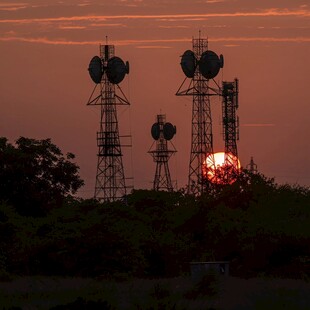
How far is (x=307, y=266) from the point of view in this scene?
6000 cm

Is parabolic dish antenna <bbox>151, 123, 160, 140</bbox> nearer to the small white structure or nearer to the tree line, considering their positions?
the tree line

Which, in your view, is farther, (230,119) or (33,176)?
(230,119)

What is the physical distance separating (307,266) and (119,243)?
941 cm

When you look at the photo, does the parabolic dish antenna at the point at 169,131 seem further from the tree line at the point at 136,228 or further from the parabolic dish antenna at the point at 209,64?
the tree line at the point at 136,228

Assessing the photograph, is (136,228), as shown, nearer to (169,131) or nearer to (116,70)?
(116,70)

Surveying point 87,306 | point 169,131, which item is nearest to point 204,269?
point 87,306

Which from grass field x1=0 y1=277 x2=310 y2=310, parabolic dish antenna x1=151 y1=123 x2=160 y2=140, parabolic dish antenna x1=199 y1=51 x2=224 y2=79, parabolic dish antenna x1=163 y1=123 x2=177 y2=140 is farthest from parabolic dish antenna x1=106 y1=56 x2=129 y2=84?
grass field x1=0 y1=277 x2=310 y2=310

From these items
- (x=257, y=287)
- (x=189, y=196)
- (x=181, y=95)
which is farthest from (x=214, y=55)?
(x=257, y=287)

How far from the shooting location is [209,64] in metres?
108

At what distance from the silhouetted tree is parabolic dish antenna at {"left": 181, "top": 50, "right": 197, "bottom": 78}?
93.3ft

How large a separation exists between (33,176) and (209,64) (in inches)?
1340

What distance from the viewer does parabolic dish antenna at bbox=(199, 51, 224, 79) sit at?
108 metres

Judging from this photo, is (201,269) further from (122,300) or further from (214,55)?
(214,55)

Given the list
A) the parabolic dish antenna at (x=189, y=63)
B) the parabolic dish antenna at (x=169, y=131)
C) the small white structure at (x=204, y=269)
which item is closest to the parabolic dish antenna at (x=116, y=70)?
the parabolic dish antenna at (x=189, y=63)
